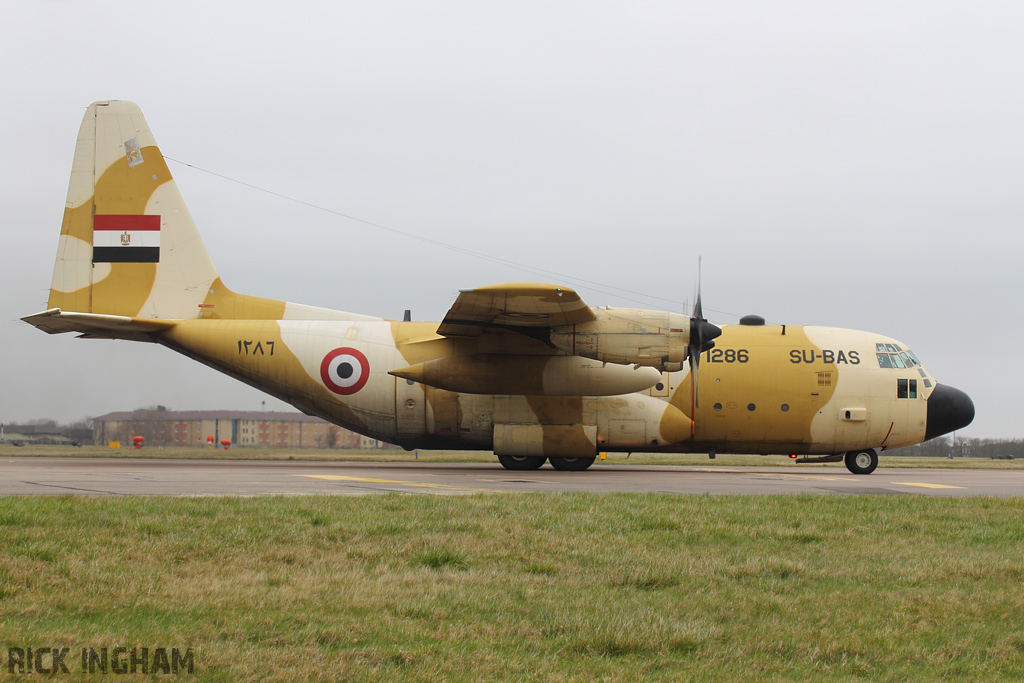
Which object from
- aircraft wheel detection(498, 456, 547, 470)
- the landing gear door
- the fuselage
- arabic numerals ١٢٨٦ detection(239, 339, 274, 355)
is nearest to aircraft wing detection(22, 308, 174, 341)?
the fuselage

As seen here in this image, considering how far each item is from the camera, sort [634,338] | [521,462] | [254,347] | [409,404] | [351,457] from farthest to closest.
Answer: [351,457], [521,462], [254,347], [409,404], [634,338]

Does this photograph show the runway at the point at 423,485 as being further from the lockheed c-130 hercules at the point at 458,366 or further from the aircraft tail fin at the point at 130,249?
the aircraft tail fin at the point at 130,249

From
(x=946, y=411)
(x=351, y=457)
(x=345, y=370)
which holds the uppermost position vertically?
(x=345, y=370)

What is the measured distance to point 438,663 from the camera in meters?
4.72

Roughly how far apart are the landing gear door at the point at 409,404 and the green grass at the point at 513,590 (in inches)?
443

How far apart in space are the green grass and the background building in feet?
129

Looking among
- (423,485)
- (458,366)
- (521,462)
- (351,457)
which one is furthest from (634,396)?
(351,457)

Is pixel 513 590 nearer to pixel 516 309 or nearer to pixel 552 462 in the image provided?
pixel 516 309

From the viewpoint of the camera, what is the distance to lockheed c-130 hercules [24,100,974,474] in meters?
→ 20.6

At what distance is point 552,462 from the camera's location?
2212 cm

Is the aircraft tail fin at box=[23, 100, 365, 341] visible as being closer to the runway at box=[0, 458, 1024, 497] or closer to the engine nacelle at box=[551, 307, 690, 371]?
the runway at box=[0, 458, 1024, 497]

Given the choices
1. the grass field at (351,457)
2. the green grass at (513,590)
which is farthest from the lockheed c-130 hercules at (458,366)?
the green grass at (513,590)

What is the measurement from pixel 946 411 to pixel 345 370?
55.3 ft

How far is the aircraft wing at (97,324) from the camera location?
21609mm
